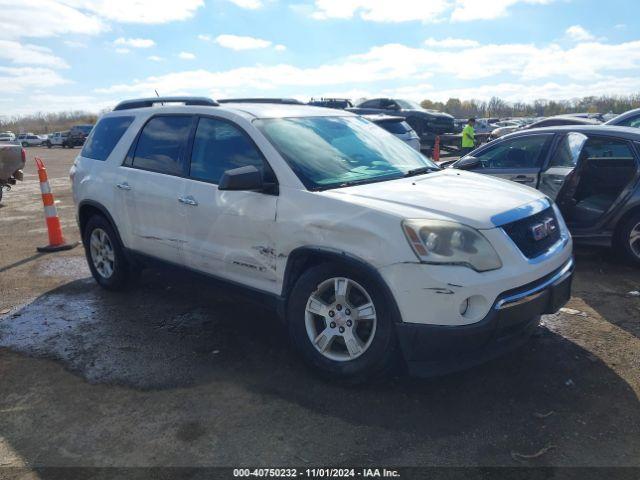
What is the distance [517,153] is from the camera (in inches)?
264

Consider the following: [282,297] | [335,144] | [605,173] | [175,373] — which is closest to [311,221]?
[282,297]

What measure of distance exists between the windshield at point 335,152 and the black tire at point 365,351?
2.01ft

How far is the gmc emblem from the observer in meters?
3.46

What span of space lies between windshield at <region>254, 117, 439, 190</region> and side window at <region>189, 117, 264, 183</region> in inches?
7.4

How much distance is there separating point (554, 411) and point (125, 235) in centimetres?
393

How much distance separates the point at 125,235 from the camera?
512cm

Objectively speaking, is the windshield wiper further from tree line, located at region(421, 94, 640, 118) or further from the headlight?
tree line, located at region(421, 94, 640, 118)

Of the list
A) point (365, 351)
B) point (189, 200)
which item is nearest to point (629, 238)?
point (365, 351)

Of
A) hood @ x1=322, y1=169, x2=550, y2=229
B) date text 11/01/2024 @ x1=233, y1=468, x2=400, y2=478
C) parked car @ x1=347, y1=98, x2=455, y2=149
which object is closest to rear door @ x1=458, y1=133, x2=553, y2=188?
hood @ x1=322, y1=169, x2=550, y2=229

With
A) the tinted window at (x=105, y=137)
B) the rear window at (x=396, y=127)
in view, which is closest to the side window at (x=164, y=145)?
the tinted window at (x=105, y=137)

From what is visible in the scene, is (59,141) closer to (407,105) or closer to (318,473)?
(407,105)

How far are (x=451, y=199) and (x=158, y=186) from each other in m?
2.51

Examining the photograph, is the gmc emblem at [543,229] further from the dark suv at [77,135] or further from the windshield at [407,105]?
the dark suv at [77,135]

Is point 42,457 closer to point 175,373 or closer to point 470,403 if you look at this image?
point 175,373
